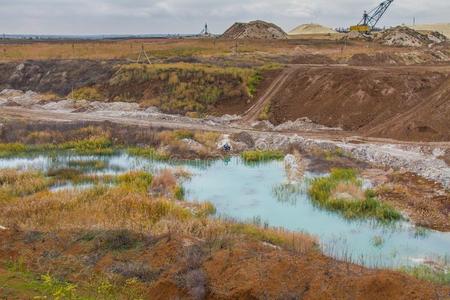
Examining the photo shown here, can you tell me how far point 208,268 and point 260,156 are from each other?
1737cm

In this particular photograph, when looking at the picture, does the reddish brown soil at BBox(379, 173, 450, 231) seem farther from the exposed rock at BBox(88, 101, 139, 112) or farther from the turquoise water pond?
the exposed rock at BBox(88, 101, 139, 112)

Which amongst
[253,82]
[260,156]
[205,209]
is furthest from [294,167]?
[253,82]

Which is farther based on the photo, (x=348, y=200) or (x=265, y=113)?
(x=265, y=113)

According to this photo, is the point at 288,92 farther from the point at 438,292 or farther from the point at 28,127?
the point at 438,292

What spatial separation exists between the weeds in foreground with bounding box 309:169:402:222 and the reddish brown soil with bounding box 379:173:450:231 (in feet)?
2.28

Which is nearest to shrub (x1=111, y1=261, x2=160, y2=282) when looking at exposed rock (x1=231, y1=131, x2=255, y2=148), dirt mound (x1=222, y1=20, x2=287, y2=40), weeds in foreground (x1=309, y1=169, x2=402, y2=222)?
weeds in foreground (x1=309, y1=169, x2=402, y2=222)

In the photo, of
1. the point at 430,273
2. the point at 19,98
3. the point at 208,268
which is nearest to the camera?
the point at 208,268

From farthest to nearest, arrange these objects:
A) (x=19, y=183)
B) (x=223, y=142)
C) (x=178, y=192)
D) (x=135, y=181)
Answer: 1. (x=223, y=142)
2. (x=135, y=181)
3. (x=19, y=183)
4. (x=178, y=192)

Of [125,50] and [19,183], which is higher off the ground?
[125,50]

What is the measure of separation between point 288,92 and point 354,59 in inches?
627

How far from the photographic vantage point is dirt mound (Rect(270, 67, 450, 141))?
31.4 metres

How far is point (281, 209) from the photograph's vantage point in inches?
831

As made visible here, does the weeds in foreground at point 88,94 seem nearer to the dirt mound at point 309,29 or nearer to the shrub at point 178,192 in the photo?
the shrub at point 178,192

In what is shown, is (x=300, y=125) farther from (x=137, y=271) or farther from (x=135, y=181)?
(x=137, y=271)
